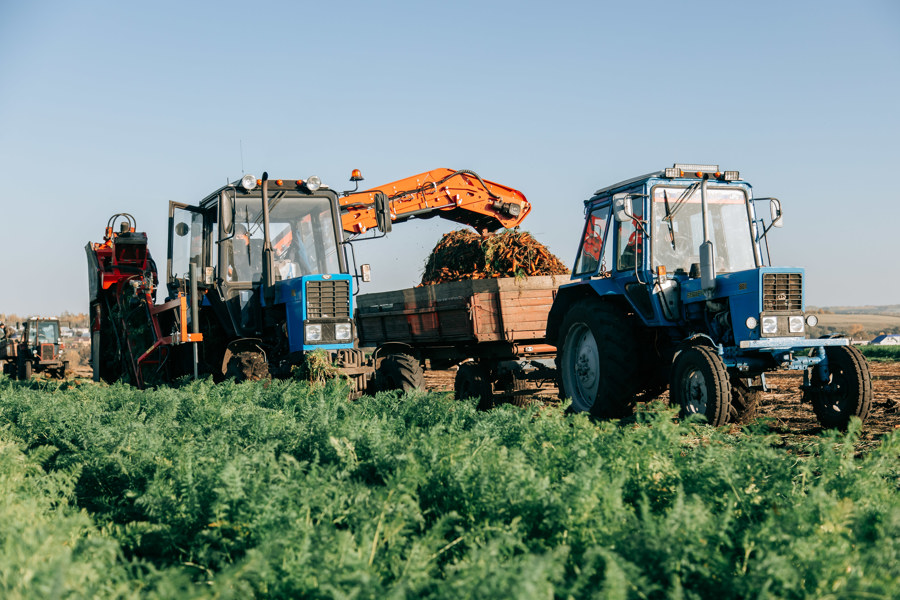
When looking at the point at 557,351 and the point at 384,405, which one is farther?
the point at 557,351

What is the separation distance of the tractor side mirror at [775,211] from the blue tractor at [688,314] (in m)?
0.01

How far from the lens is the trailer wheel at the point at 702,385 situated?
6.61 m

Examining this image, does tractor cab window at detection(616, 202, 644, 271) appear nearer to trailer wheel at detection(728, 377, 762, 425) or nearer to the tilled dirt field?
trailer wheel at detection(728, 377, 762, 425)

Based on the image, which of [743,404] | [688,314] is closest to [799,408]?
[743,404]

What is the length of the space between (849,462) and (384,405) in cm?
371

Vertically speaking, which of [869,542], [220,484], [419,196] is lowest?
[869,542]

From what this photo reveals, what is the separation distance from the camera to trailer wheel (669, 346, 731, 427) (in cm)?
661

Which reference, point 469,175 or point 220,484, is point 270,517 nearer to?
point 220,484

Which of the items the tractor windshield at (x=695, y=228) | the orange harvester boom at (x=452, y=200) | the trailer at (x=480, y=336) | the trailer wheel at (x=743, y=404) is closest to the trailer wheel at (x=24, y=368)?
the orange harvester boom at (x=452, y=200)

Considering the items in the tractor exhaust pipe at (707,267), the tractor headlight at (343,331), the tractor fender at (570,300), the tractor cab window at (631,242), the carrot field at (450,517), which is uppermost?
Result: the tractor cab window at (631,242)

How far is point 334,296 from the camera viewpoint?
942 cm

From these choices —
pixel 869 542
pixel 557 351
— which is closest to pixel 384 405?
pixel 557 351

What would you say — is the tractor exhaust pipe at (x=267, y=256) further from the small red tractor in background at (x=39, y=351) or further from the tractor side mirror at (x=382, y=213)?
the small red tractor in background at (x=39, y=351)

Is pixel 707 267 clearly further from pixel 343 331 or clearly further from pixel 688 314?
pixel 343 331
